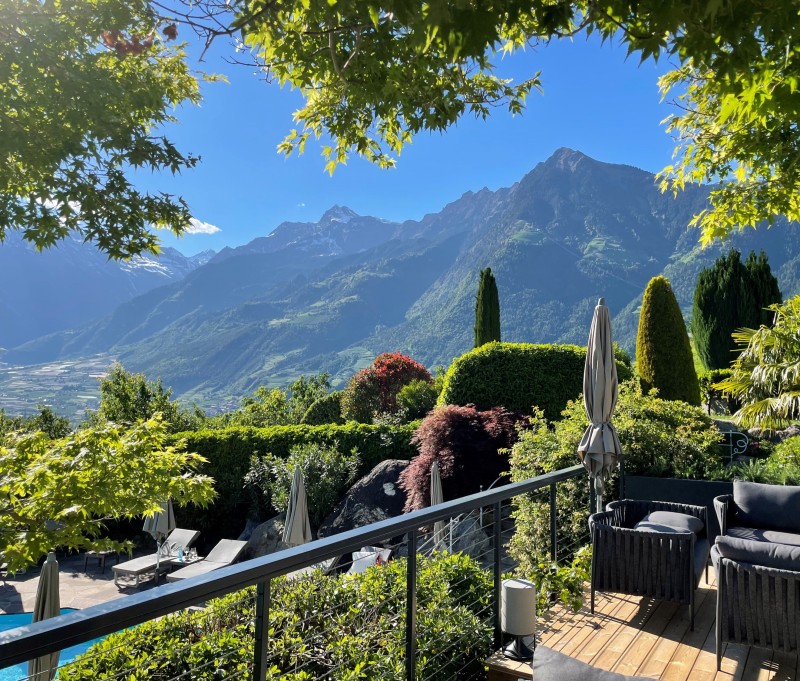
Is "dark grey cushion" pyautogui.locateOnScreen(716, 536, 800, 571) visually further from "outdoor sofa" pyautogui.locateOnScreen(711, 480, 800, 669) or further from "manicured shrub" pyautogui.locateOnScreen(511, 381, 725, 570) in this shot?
"manicured shrub" pyautogui.locateOnScreen(511, 381, 725, 570)

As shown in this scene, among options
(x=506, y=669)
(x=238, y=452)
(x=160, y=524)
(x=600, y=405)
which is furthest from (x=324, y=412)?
(x=506, y=669)

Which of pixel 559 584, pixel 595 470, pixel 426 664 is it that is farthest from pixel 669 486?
pixel 426 664

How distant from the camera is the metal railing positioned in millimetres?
1326

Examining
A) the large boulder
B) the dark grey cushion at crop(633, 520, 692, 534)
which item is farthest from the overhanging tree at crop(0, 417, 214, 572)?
the large boulder

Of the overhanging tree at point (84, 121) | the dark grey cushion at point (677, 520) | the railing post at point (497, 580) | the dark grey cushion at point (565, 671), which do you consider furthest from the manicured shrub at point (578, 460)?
the overhanging tree at point (84, 121)

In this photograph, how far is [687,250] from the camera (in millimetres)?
135250

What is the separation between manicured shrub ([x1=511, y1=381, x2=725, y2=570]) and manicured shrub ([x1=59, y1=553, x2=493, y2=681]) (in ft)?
7.15

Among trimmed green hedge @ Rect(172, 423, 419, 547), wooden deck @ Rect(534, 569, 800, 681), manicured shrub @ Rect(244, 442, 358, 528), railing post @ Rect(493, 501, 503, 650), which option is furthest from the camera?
trimmed green hedge @ Rect(172, 423, 419, 547)

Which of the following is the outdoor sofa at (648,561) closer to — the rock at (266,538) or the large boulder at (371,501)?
the large boulder at (371,501)

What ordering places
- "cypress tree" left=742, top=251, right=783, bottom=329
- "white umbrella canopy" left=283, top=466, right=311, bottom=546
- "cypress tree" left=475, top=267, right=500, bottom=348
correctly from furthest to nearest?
"cypress tree" left=742, top=251, right=783, bottom=329 → "cypress tree" left=475, top=267, right=500, bottom=348 → "white umbrella canopy" left=283, top=466, right=311, bottom=546

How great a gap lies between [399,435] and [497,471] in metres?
3.41

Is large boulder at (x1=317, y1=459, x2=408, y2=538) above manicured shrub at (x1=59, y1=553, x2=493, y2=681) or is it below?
below

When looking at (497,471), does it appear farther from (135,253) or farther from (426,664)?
(426,664)

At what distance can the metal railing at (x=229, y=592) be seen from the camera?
1326 mm
